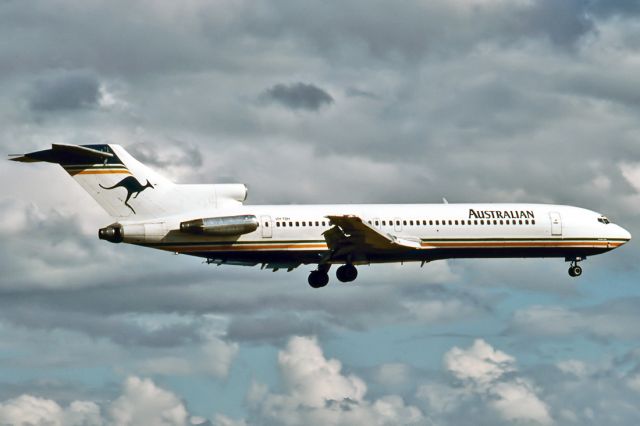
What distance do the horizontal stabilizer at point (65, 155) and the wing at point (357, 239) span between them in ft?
43.8

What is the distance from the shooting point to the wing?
60.0 meters

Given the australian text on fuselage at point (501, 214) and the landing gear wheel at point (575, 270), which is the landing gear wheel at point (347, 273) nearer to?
the australian text on fuselage at point (501, 214)

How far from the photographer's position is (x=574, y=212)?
67.2 metres

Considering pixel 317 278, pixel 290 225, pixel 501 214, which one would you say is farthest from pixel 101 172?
pixel 501 214

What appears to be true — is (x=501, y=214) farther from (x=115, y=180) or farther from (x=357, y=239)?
(x=115, y=180)

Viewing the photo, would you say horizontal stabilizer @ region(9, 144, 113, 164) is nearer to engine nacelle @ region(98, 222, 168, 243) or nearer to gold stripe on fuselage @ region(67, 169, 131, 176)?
gold stripe on fuselage @ region(67, 169, 131, 176)

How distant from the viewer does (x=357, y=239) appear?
6166cm

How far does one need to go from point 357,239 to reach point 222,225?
7.71 meters

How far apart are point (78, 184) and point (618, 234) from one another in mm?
33280

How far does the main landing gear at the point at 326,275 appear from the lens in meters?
64.5

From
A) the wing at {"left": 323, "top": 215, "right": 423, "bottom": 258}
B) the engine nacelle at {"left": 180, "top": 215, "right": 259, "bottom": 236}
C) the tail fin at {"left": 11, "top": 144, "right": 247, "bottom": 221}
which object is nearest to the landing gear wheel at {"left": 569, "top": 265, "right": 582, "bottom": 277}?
the wing at {"left": 323, "top": 215, "right": 423, "bottom": 258}

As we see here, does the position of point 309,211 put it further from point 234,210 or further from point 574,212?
point 574,212

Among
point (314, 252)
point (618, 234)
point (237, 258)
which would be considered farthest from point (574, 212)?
point (237, 258)

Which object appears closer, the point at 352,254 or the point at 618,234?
the point at 352,254
